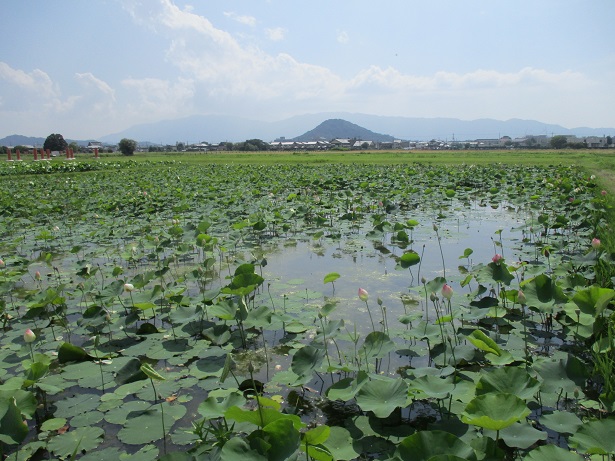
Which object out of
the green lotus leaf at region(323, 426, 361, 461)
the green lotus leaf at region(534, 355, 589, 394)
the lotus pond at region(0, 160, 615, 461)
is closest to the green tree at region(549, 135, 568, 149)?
the lotus pond at region(0, 160, 615, 461)

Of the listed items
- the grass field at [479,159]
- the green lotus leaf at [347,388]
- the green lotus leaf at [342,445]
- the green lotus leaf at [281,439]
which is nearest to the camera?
the green lotus leaf at [281,439]

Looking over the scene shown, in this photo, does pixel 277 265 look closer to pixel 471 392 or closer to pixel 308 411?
pixel 308 411

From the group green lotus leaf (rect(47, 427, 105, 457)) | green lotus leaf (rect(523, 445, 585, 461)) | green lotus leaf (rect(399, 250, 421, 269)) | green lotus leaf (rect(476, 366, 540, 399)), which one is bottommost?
green lotus leaf (rect(47, 427, 105, 457))

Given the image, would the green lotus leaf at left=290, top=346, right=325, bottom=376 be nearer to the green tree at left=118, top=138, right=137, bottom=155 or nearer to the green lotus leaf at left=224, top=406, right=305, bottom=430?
the green lotus leaf at left=224, top=406, right=305, bottom=430

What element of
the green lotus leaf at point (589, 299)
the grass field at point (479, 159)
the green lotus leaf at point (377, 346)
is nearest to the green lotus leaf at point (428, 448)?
the green lotus leaf at point (377, 346)

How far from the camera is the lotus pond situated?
1.83 m

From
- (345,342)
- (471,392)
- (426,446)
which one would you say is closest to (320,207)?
(345,342)

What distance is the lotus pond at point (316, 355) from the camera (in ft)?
5.99

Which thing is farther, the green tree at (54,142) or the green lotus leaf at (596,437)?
the green tree at (54,142)

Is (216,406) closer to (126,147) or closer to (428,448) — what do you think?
(428,448)

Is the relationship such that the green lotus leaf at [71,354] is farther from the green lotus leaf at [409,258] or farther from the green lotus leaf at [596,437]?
the green lotus leaf at [596,437]

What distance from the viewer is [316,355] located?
7.84ft

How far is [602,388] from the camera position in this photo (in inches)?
96.4

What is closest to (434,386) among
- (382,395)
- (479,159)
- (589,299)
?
(382,395)
